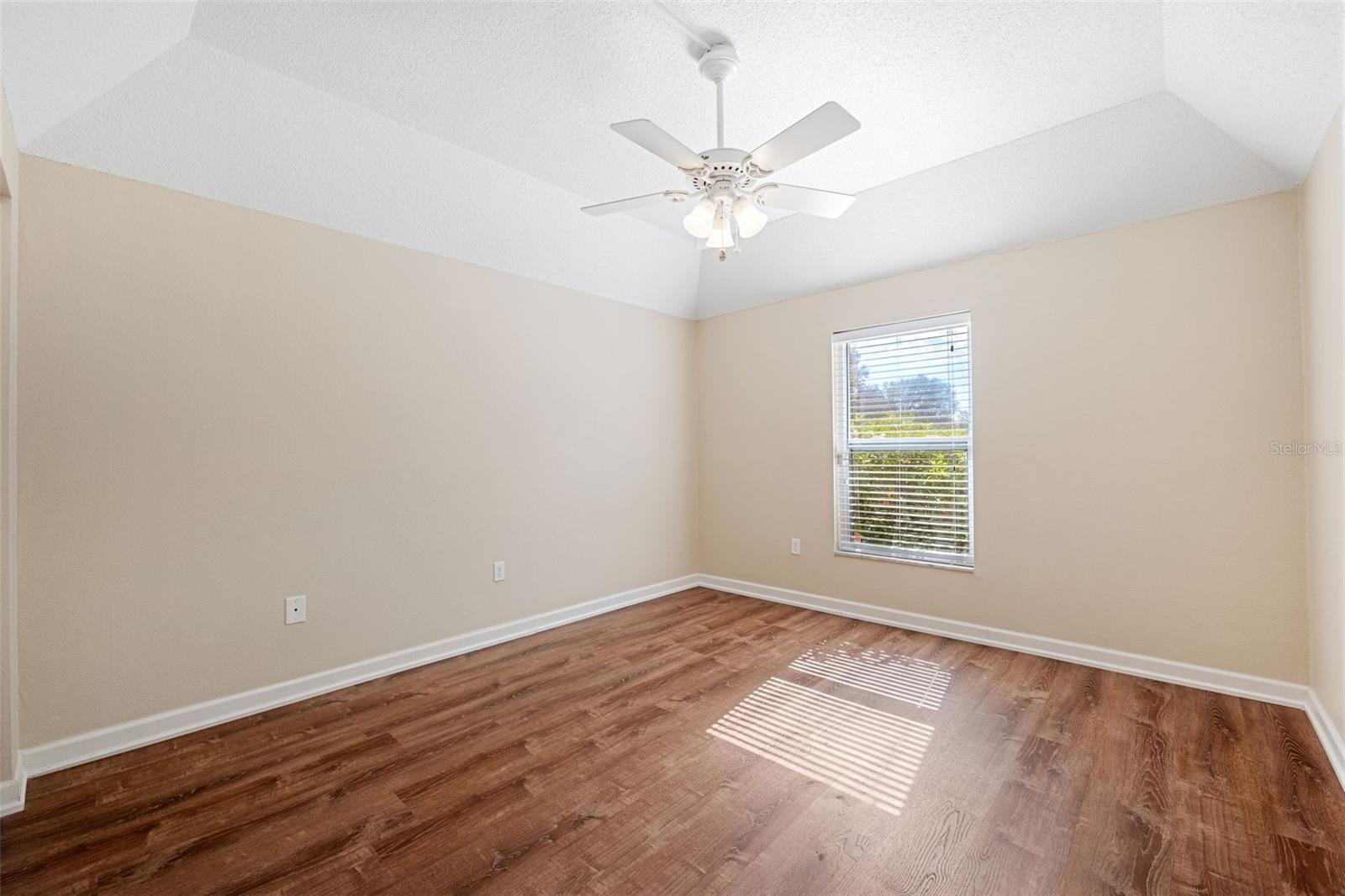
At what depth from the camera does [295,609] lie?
2744 mm

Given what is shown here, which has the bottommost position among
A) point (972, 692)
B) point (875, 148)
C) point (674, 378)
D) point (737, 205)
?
point (972, 692)

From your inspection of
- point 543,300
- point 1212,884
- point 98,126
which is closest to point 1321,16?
point 1212,884

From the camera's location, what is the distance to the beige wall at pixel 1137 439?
260 cm

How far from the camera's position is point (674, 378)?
4812mm

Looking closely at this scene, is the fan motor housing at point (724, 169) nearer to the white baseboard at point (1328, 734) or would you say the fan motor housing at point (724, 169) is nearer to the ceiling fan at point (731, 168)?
the ceiling fan at point (731, 168)

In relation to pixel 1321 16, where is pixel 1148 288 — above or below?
below

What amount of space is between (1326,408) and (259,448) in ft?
14.8

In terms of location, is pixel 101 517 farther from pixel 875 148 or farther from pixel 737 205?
pixel 875 148

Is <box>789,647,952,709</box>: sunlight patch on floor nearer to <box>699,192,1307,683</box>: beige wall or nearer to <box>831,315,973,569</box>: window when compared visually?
<box>699,192,1307,683</box>: beige wall

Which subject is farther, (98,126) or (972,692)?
(972,692)

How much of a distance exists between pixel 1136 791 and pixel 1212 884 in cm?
42

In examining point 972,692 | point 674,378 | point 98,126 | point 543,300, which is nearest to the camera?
point 98,126

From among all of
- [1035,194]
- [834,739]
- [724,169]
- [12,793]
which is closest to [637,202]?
[724,169]

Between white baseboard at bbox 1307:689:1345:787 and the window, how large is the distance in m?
1.48
